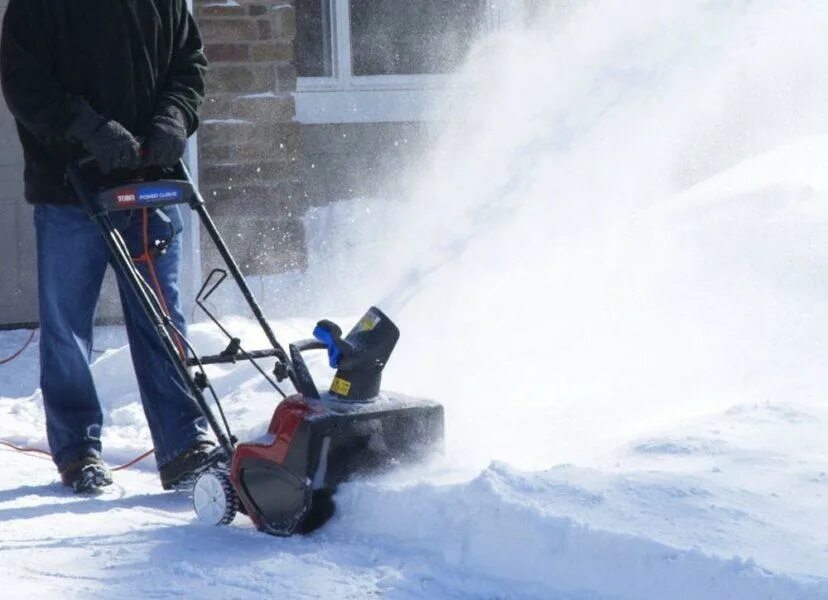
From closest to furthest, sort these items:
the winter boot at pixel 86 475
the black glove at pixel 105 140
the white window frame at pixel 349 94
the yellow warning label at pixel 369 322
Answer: the yellow warning label at pixel 369 322 → the black glove at pixel 105 140 → the winter boot at pixel 86 475 → the white window frame at pixel 349 94

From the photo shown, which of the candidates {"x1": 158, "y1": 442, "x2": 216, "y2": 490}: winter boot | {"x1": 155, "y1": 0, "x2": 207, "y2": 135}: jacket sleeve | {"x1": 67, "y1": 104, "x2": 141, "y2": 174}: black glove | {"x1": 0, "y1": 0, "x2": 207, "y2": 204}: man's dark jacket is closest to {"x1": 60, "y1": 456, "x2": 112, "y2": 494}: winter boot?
{"x1": 158, "y1": 442, "x2": 216, "y2": 490}: winter boot

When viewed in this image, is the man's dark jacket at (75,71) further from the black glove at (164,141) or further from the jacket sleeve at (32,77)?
the black glove at (164,141)

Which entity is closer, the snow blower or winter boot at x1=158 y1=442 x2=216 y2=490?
the snow blower

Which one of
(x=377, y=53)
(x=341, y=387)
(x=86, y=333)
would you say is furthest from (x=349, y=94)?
(x=341, y=387)

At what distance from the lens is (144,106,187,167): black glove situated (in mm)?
5043

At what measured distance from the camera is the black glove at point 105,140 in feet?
16.0

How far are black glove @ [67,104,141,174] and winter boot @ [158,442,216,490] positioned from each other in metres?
1.04

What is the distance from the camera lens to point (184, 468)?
17.4 feet

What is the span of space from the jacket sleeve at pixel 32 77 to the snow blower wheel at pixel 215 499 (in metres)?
1.25

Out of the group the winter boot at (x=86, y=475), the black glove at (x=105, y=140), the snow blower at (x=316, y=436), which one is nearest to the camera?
the snow blower at (x=316, y=436)

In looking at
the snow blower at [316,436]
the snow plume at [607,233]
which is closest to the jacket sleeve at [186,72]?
the snow blower at [316,436]

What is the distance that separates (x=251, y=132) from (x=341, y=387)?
15.7ft

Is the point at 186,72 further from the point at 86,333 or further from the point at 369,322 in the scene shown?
the point at 369,322

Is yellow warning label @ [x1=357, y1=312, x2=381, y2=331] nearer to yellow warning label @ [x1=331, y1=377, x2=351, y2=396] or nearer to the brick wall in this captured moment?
yellow warning label @ [x1=331, y1=377, x2=351, y2=396]
